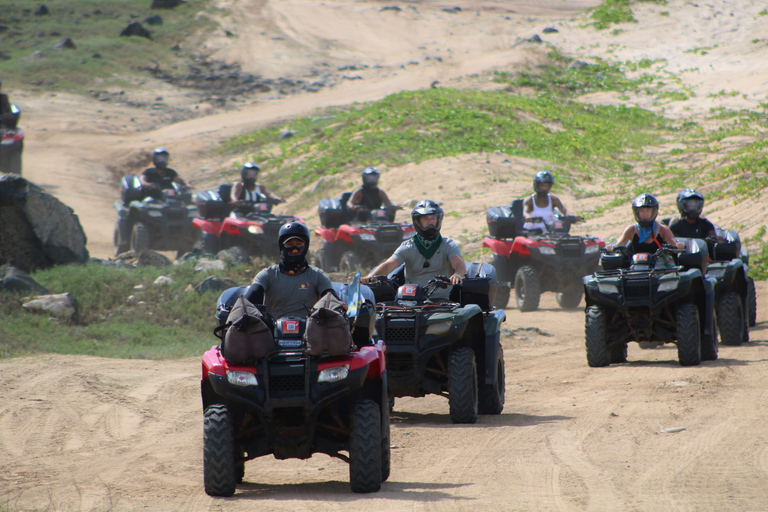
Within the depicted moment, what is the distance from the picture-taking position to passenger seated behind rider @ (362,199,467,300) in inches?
339

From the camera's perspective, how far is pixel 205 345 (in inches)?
504

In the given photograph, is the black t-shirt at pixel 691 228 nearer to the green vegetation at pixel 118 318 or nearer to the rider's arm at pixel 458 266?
the rider's arm at pixel 458 266

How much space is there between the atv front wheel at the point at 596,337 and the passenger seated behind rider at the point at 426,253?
7.74 feet

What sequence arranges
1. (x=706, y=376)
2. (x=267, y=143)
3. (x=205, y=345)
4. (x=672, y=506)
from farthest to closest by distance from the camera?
(x=267, y=143)
(x=205, y=345)
(x=706, y=376)
(x=672, y=506)

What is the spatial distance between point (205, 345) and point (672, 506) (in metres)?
8.52

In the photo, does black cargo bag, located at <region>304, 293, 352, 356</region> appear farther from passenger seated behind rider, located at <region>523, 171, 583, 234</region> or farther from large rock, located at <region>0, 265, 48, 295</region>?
passenger seated behind rider, located at <region>523, 171, 583, 234</region>

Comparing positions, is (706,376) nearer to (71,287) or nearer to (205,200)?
(71,287)

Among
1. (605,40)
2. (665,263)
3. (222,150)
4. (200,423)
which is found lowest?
(200,423)

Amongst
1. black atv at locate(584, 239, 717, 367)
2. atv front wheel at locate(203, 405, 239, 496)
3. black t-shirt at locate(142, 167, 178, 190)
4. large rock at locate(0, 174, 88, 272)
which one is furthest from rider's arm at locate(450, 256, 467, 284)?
black t-shirt at locate(142, 167, 178, 190)

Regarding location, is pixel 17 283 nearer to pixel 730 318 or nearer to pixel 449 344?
pixel 449 344

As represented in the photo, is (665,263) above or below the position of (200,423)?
above

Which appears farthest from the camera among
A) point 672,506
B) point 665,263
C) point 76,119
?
point 76,119

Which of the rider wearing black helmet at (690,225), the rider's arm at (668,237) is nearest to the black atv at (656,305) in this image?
A: the rider's arm at (668,237)

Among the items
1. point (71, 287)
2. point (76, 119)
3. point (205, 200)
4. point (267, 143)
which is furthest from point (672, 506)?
point (76, 119)
